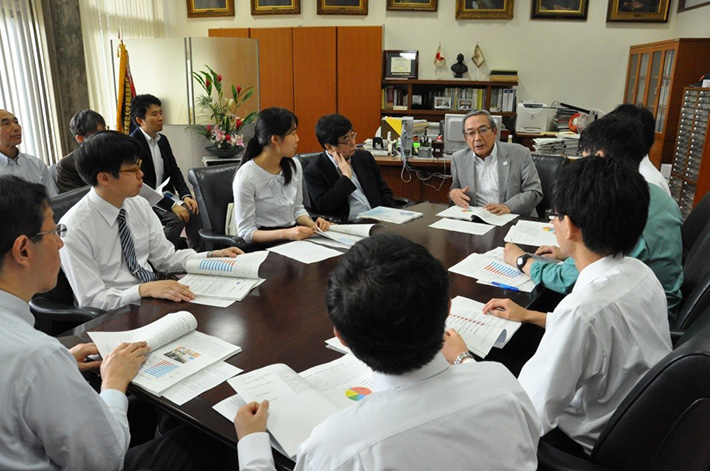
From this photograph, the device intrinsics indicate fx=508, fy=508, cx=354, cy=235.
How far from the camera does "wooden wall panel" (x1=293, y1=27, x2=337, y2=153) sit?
6254mm

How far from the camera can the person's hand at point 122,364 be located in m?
1.16

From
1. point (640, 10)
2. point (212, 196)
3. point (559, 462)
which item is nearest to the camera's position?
point (559, 462)

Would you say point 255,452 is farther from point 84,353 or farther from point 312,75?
point 312,75

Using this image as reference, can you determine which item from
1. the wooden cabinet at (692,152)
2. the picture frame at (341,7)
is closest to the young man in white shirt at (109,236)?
the wooden cabinet at (692,152)

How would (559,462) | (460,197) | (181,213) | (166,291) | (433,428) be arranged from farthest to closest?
(181,213) → (460,197) → (166,291) → (559,462) → (433,428)

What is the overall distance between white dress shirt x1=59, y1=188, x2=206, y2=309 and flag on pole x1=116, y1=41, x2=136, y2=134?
3541 mm

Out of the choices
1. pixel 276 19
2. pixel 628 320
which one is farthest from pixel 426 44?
pixel 628 320

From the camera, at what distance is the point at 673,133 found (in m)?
5.32

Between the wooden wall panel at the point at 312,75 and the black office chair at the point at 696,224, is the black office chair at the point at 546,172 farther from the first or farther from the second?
the wooden wall panel at the point at 312,75

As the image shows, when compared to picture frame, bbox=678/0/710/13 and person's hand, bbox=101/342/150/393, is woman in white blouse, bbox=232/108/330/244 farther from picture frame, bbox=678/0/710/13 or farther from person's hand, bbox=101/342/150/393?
picture frame, bbox=678/0/710/13

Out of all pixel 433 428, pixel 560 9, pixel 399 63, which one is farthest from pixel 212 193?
pixel 560 9

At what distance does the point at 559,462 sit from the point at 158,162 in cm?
374

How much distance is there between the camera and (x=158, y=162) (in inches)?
159

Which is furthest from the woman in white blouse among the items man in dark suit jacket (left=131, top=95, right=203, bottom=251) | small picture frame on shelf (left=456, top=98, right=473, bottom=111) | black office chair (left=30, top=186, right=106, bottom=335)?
small picture frame on shelf (left=456, top=98, right=473, bottom=111)
